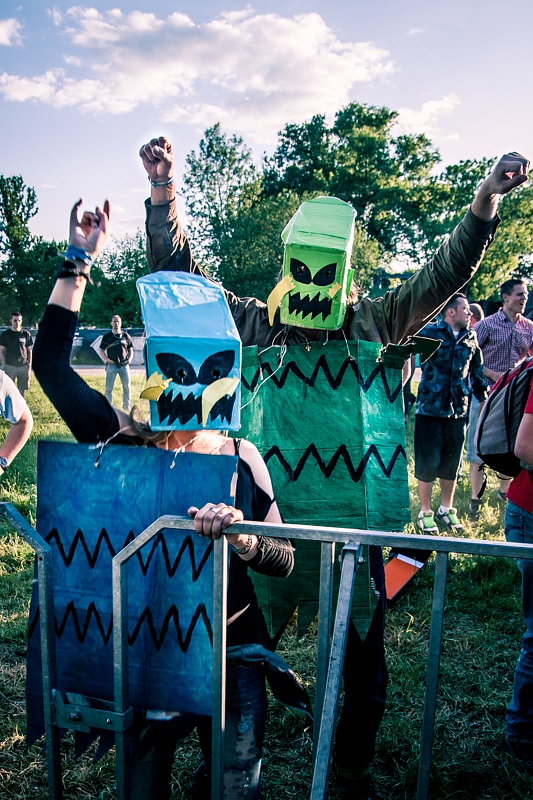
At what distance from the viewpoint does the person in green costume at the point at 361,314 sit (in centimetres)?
217

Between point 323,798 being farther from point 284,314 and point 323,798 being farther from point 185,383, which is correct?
point 284,314

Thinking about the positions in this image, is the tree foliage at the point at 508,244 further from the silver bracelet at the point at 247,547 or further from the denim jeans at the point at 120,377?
the silver bracelet at the point at 247,547

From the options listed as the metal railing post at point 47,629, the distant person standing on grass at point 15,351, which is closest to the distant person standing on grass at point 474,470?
the metal railing post at point 47,629

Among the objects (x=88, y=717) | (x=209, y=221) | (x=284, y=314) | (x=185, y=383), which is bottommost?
(x=88, y=717)

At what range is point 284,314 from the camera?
2.28 meters

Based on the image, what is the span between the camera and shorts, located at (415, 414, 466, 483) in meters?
5.31

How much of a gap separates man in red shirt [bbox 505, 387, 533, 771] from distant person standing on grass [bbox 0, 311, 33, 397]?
9.89m

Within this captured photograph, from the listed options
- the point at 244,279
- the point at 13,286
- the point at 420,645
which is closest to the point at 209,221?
the point at 244,279

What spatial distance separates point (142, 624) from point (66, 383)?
2.27 feet

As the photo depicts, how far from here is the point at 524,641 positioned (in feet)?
8.50

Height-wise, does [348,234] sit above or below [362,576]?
above

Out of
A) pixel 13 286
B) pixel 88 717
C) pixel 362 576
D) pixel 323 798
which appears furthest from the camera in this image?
pixel 13 286

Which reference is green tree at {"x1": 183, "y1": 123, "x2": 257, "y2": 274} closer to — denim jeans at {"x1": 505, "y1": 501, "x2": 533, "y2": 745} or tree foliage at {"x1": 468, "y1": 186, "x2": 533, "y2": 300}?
tree foliage at {"x1": 468, "y1": 186, "x2": 533, "y2": 300}

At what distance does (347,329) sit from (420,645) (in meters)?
2.07
